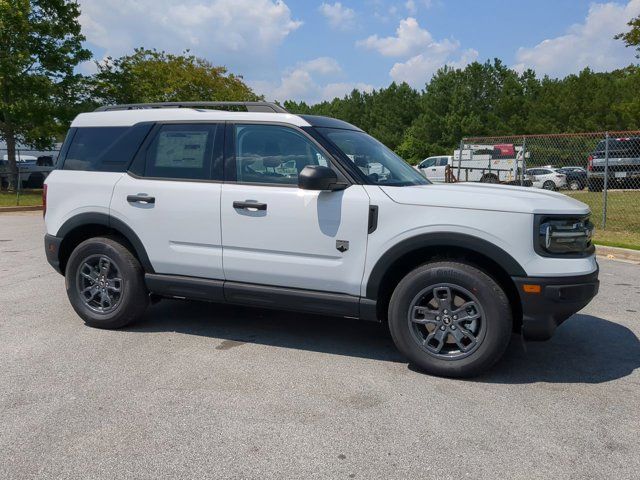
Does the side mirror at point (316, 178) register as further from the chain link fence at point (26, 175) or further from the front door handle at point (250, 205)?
the chain link fence at point (26, 175)

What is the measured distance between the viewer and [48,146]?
23.8 meters

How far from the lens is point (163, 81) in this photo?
29984mm

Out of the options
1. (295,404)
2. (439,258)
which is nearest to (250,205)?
(439,258)

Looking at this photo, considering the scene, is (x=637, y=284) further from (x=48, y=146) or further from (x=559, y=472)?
(x=48, y=146)

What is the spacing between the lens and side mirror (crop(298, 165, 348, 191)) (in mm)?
4055

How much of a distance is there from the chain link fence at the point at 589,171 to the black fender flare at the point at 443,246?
7.31 meters

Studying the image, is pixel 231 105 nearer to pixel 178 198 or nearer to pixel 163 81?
pixel 178 198

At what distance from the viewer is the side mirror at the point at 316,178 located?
405 cm

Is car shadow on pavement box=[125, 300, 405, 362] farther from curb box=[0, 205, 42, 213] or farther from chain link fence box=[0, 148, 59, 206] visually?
chain link fence box=[0, 148, 59, 206]

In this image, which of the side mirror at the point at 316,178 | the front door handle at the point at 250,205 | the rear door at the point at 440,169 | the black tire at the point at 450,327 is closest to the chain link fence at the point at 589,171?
the rear door at the point at 440,169

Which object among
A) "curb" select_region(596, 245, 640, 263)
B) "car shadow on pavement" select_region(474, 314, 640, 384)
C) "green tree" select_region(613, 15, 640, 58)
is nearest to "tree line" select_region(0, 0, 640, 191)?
"green tree" select_region(613, 15, 640, 58)

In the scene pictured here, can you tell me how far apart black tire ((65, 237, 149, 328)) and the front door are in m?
0.93

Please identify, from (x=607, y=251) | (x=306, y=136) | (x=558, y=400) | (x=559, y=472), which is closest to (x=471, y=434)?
(x=559, y=472)

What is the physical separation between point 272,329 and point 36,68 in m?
20.3
